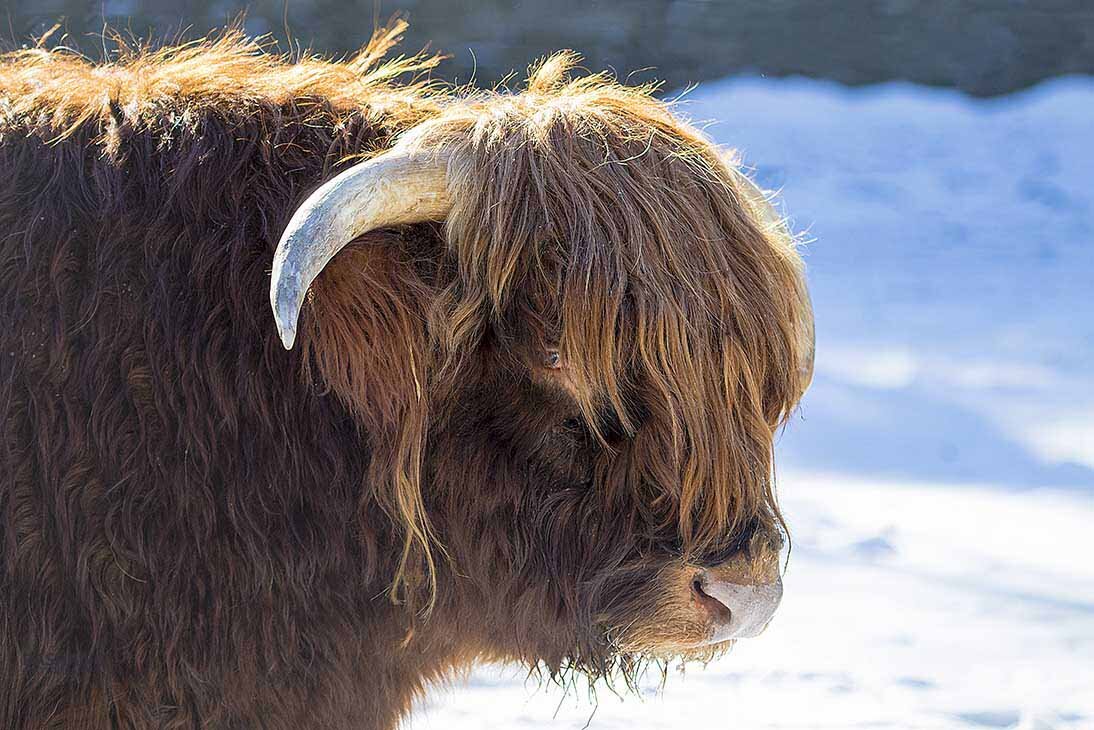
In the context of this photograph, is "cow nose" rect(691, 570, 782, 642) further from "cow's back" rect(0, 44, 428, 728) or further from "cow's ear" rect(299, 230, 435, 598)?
"cow's back" rect(0, 44, 428, 728)

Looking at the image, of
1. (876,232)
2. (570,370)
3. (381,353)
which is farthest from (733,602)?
(876,232)

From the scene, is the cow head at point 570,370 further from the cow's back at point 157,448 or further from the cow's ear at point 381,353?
the cow's back at point 157,448

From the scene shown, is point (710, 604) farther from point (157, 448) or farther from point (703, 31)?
point (703, 31)

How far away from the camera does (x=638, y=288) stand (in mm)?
1928

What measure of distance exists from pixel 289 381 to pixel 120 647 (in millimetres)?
471

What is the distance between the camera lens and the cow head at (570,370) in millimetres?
1932

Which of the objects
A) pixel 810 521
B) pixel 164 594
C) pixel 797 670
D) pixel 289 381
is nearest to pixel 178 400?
pixel 289 381

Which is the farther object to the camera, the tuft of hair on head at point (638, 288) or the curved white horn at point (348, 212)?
the tuft of hair on head at point (638, 288)

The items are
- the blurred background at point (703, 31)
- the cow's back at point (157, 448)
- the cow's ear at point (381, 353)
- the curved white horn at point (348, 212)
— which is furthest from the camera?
the blurred background at point (703, 31)

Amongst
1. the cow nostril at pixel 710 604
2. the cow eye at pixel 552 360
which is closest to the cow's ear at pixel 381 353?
the cow eye at pixel 552 360

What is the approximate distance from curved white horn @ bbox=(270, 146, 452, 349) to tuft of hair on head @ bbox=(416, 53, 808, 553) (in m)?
0.04

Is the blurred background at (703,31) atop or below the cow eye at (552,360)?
atop

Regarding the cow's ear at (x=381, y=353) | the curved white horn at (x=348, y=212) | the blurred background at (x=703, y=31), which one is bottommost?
the cow's ear at (x=381, y=353)

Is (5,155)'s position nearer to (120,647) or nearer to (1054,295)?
(120,647)
